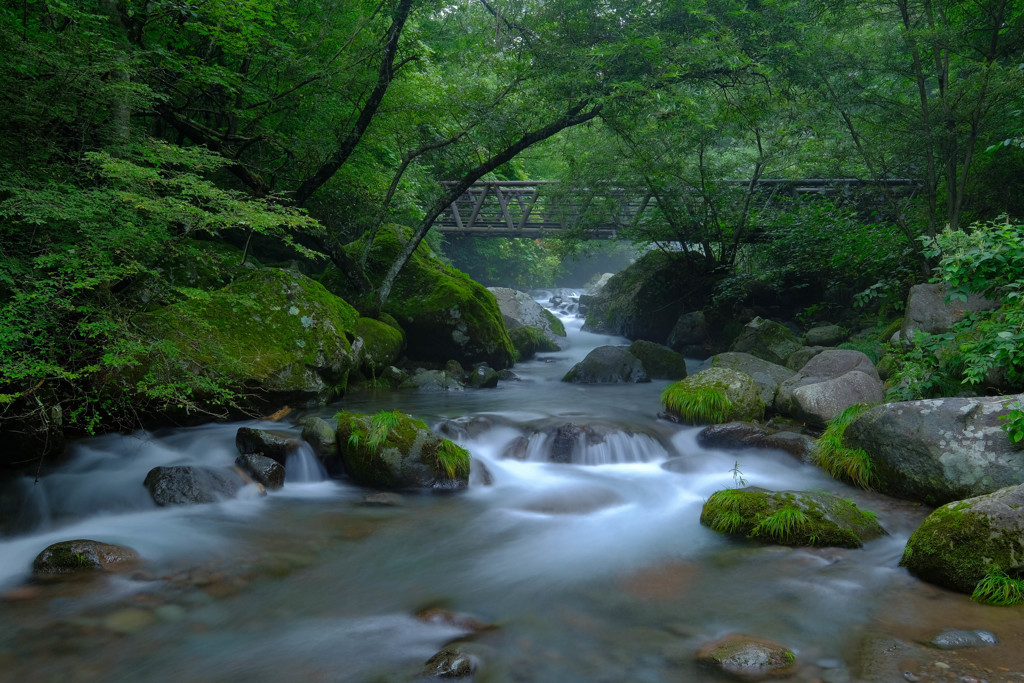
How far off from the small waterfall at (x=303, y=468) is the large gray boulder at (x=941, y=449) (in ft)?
17.8

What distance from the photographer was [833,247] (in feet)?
41.9

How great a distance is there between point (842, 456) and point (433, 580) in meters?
4.33

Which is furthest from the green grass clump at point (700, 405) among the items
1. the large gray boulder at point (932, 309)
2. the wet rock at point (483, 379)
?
the wet rock at point (483, 379)

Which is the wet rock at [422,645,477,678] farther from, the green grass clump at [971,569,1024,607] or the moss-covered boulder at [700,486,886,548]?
the green grass clump at [971,569,1024,607]

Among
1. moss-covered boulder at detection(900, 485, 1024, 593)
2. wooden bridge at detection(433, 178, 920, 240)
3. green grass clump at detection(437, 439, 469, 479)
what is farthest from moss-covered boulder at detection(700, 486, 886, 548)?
wooden bridge at detection(433, 178, 920, 240)

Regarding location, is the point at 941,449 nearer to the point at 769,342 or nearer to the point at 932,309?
the point at 932,309

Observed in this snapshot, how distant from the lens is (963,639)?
3.33m

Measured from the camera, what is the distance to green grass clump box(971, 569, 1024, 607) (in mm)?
3648

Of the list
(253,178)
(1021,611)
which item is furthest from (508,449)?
(253,178)

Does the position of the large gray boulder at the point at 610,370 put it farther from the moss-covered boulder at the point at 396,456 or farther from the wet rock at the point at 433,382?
the moss-covered boulder at the point at 396,456

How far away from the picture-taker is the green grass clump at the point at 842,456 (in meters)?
6.15

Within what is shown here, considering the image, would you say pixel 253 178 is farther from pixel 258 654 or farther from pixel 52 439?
pixel 258 654

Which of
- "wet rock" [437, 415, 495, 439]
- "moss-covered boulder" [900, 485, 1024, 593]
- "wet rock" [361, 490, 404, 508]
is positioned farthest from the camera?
"wet rock" [437, 415, 495, 439]

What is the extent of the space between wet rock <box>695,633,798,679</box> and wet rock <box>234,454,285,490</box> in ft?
14.3
